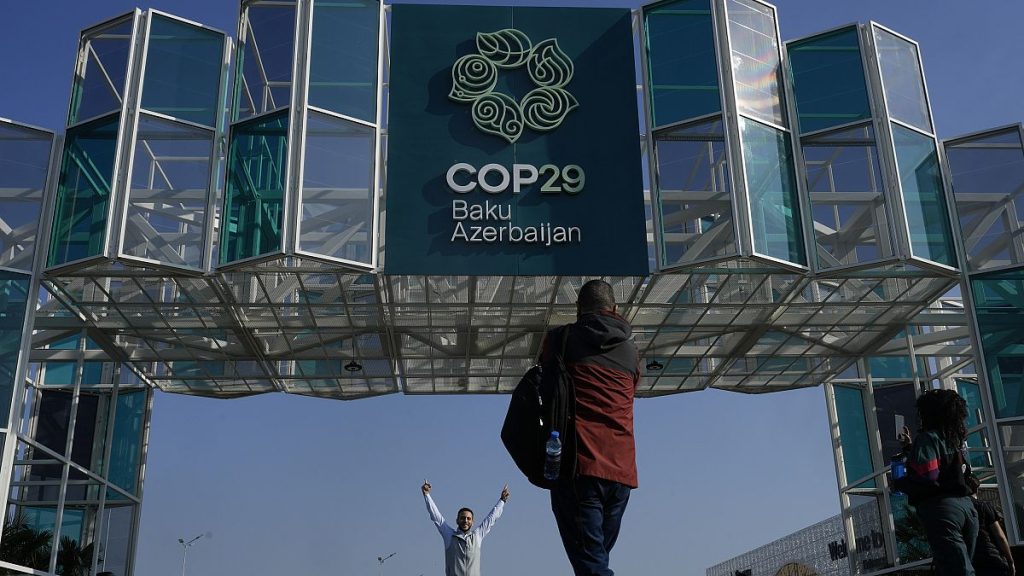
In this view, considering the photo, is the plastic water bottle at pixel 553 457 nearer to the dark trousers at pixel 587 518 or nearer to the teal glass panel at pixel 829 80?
the dark trousers at pixel 587 518

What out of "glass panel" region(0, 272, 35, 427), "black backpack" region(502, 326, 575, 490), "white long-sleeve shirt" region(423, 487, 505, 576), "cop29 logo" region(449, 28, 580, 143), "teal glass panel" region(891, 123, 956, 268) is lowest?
"white long-sleeve shirt" region(423, 487, 505, 576)

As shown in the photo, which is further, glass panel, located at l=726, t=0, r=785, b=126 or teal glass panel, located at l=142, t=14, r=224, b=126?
glass panel, located at l=726, t=0, r=785, b=126

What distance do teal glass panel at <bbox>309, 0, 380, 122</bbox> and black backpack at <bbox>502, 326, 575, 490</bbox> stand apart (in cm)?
1131

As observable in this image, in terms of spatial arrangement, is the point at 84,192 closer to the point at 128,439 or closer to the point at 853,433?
the point at 128,439

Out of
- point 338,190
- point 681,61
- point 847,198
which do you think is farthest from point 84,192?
point 847,198

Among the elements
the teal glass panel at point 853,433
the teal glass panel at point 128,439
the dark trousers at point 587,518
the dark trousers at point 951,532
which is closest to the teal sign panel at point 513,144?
the teal glass panel at point 853,433

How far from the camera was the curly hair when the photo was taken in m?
5.77

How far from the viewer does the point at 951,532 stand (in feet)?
17.9

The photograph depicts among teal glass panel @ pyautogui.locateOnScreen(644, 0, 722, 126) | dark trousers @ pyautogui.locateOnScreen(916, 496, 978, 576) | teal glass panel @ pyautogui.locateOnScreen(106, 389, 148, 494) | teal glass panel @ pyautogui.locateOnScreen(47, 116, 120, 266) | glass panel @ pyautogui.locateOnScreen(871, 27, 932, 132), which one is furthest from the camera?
teal glass panel @ pyautogui.locateOnScreen(106, 389, 148, 494)

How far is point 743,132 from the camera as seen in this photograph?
590 inches

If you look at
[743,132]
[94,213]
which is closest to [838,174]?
[743,132]

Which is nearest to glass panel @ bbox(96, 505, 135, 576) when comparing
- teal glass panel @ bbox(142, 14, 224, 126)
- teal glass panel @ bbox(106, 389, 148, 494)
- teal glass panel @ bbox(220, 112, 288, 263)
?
teal glass panel @ bbox(106, 389, 148, 494)

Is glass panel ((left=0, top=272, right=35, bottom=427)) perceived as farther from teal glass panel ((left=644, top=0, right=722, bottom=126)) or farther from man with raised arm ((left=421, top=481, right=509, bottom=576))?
teal glass panel ((left=644, top=0, right=722, bottom=126))

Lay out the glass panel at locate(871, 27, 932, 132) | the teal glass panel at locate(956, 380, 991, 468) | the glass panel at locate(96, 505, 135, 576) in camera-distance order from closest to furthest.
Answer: the glass panel at locate(871, 27, 932, 132) → the teal glass panel at locate(956, 380, 991, 468) → the glass panel at locate(96, 505, 135, 576)
